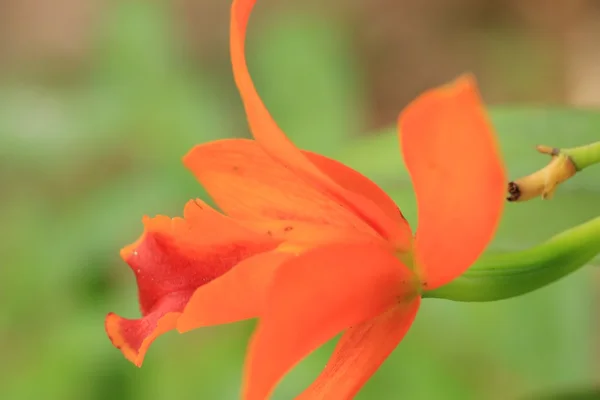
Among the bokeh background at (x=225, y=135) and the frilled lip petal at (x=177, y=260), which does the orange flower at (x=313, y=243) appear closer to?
the frilled lip petal at (x=177, y=260)

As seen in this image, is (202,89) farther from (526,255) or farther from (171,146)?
(526,255)

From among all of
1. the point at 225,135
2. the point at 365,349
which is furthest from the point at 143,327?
the point at 225,135

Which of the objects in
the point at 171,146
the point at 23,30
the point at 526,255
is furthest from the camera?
the point at 23,30

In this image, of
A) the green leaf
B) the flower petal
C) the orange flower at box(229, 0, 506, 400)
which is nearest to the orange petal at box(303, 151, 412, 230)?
the orange flower at box(229, 0, 506, 400)

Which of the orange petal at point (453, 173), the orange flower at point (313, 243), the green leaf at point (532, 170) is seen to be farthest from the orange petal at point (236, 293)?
the green leaf at point (532, 170)

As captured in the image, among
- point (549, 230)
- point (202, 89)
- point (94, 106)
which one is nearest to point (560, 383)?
point (549, 230)

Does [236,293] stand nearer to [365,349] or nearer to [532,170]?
[365,349]
